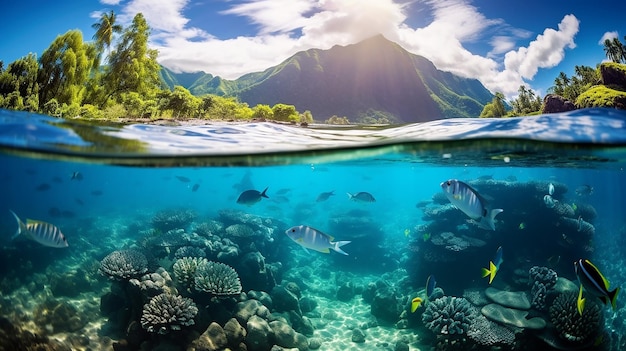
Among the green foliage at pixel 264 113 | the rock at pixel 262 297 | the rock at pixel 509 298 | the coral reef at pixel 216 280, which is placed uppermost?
the green foliage at pixel 264 113

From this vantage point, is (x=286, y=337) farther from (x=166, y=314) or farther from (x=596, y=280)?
(x=596, y=280)

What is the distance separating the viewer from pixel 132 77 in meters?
30.5

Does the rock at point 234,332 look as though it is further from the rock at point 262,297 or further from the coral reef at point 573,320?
the coral reef at point 573,320

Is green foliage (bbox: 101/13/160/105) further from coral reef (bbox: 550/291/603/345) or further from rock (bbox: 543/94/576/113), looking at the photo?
coral reef (bbox: 550/291/603/345)

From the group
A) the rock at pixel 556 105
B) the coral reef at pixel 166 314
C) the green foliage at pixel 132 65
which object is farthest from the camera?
the green foliage at pixel 132 65

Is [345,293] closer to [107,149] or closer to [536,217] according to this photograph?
[536,217]

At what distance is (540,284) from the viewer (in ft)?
31.2

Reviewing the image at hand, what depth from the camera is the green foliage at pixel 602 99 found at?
14.9 meters

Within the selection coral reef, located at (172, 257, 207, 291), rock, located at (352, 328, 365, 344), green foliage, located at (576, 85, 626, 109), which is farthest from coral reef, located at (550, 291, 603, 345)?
green foliage, located at (576, 85, 626, 109)

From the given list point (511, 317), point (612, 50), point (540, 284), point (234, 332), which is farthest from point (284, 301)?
point (612, 50)

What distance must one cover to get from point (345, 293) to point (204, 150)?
766cm

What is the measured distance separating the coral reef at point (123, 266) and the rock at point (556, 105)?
1876cm

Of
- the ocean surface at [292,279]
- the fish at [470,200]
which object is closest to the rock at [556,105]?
the ocean surface at [292,279]

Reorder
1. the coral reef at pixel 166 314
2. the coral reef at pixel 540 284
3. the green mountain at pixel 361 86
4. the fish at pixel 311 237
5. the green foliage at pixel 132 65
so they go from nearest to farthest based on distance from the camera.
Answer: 1. the fish at pixel 311 237
2. the coral reef at pixel 166 314
3. the coral reef at pixel 540 284
4. the green foliage at pixel 132 65
5. the green mountain at pixel 361 86
